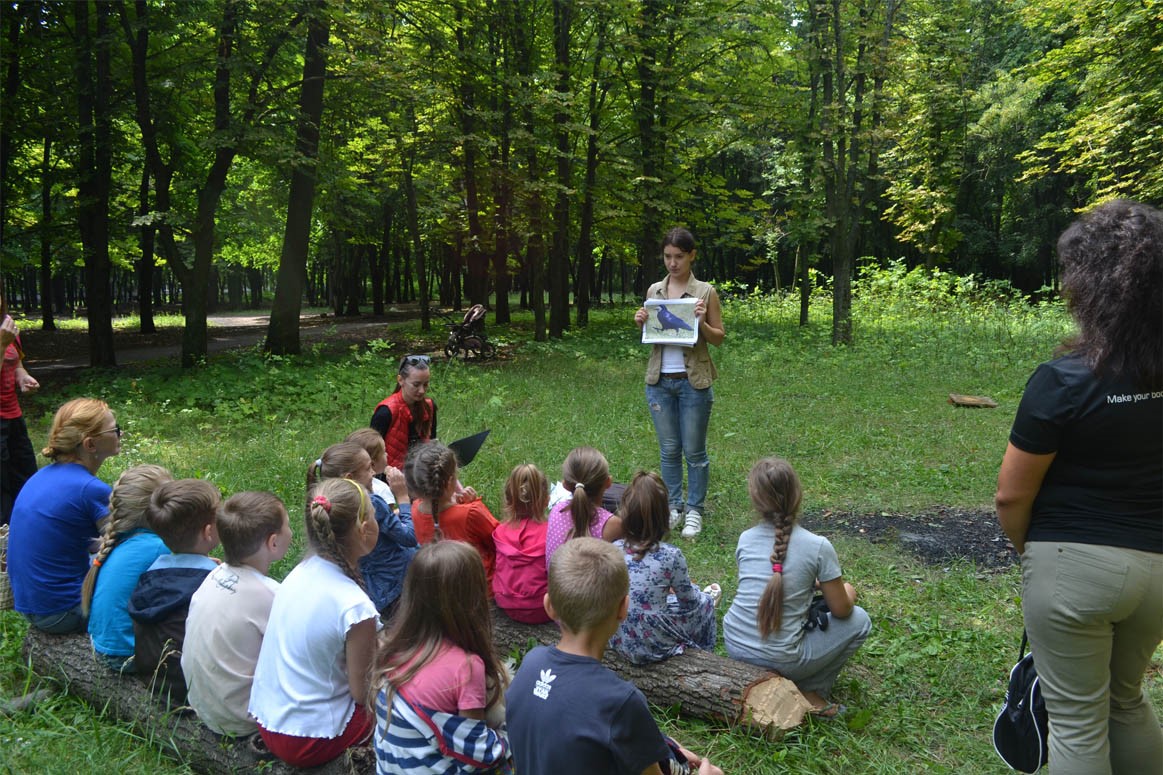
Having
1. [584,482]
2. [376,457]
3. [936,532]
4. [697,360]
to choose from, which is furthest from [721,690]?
[936,532]

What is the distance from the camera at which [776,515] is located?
347 centimetres

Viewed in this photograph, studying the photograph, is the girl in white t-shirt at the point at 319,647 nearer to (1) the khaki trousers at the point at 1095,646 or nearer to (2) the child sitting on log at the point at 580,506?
(2) the child sitting on log at the point at 580,506

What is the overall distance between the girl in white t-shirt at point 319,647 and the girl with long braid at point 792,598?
5.45ft

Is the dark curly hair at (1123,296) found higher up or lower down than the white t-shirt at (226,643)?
higher up

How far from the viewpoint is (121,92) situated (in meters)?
14.1

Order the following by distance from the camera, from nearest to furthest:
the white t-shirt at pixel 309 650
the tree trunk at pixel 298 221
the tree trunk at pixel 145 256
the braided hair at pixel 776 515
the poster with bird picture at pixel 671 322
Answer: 1. the white t-shirt at pixel 309 650
2. the braided hair at pixel 776 515
3. the poster with bird picture at pixel 671 322
4. the tree trunk at pixel 298 221
5. the tree trunk at pixel 145 256

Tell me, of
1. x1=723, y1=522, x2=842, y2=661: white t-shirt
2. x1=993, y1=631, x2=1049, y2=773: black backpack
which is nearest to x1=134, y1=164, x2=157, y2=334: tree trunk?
x1=723, y1=522, x2=842, y2=661: white t-shirt

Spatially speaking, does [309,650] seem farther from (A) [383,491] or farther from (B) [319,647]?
(A) [383,491]

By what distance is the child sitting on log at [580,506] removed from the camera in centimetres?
384

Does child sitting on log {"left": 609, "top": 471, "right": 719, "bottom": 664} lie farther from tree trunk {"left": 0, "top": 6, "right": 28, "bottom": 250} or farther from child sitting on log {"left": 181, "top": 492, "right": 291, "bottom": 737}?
tree trunk {"left": 0, "top": 6, "right": 28, "bottom": 250}

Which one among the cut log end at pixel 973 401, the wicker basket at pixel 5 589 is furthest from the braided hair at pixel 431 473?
the cut log end at pixel 973 401

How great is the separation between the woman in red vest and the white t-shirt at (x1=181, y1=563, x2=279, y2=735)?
224cm

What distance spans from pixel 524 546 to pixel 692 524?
7.06ft

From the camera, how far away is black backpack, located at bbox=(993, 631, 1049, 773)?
252cm
